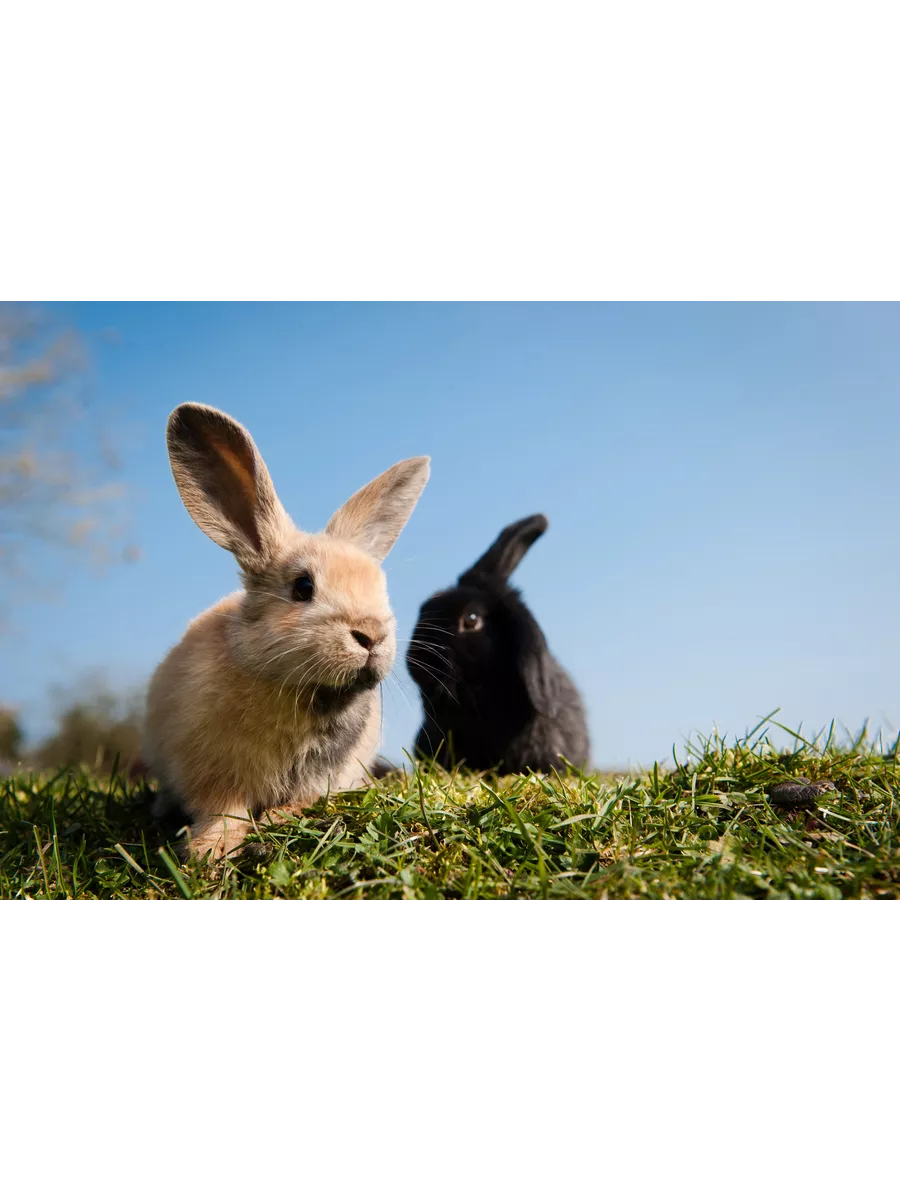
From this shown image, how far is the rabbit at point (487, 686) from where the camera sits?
12.9 feet

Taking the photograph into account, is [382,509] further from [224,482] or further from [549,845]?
[549,845]

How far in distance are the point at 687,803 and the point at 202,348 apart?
259 centimetres

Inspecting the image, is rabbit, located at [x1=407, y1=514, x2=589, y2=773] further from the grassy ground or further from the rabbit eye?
the rabbit eye

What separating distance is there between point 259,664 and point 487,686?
149 centimetres

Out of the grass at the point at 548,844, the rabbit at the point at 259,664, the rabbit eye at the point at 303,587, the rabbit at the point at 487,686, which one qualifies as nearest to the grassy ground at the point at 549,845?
the grass at the point at 548,844

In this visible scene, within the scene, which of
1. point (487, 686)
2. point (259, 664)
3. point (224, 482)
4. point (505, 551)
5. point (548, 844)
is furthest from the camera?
point (505, 551)

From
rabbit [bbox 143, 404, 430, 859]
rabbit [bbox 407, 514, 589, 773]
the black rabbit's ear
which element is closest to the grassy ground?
rabbit [bbox 143, 404, 430, 859]

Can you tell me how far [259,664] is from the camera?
2725 mm

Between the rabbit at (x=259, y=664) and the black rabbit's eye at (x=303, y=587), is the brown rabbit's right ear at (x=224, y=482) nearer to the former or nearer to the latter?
the rabbit at (x=259, y=664)

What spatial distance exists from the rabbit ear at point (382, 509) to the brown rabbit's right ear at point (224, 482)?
0.25 metres

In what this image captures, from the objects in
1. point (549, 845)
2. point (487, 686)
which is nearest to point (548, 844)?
point (549, 845)

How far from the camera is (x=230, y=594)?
3.26 meters

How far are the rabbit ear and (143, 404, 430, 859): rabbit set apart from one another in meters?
0.09
